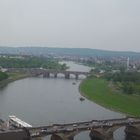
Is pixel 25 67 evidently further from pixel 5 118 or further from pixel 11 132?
pixel 11 132

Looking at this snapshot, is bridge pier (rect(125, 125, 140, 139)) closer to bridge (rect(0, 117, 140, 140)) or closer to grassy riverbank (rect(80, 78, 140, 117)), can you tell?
bridge (rect(0, 117, 140, 140))

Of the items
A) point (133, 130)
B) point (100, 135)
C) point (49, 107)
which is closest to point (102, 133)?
point (100, 135)

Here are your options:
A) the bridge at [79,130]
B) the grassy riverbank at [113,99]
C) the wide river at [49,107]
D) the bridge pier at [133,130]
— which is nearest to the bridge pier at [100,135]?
the bridge at [79,130]

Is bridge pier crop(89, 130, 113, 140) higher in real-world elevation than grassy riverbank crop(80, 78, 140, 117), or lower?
higher

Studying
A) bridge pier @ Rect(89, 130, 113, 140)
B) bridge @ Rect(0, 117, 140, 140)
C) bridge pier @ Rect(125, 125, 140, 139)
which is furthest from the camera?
bridge pier @ Rect(125, 125, 140, 139)

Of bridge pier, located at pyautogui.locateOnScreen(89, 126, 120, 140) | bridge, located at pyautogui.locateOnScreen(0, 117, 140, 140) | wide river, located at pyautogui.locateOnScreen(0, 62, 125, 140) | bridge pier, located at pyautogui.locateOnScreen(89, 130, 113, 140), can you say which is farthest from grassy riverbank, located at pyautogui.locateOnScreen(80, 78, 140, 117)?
bridge pier, located at pyautogui.locateOnScreen(89, 130, 113, 140)

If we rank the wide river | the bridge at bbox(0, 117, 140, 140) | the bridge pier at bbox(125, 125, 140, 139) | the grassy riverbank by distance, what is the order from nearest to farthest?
1. the bridge at bbox(0, 117, 140, 140)
2. the bridge pier at bbox(125, 125, 140, 139)
3. the wide river
4. the grassy riverbank

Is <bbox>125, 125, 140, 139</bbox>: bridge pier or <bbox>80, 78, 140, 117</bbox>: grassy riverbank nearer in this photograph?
<bbox>125, 125, 140, 139</bbox>: bridge pier
